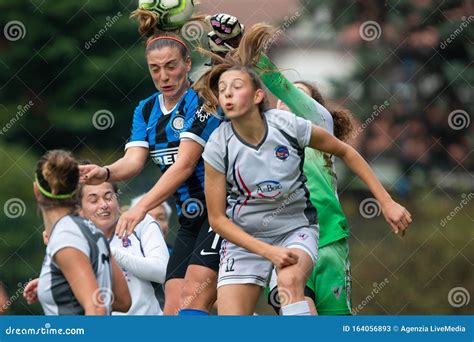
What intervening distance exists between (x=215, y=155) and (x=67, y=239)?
1042mm

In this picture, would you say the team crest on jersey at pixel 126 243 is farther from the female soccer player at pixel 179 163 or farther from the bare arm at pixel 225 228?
the bare arm at pixel 225 228

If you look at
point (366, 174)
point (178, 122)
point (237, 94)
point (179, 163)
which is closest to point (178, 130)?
point (178, 122)

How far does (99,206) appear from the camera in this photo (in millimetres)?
9125

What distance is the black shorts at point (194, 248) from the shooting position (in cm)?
812

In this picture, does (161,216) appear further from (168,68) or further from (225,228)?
(225,228)

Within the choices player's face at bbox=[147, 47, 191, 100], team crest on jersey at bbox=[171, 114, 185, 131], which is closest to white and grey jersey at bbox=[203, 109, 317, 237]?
team crest on jersey at bbox=[171, 114, 185, 131]

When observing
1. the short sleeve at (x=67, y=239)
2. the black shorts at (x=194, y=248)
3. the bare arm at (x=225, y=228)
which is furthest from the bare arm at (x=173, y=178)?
the short sleeve at (x=67, y=239)

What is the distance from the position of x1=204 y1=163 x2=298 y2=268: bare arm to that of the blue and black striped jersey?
1.92 ft

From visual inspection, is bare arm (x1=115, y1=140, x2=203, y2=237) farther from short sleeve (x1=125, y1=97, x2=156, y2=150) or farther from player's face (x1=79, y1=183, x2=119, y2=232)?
player's face (x1=79, y1=183, x2=119, y2=232)

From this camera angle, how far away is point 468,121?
43.6 ft

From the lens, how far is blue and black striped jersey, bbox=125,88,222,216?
8.29 metres

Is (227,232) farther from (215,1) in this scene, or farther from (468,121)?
(468,121)

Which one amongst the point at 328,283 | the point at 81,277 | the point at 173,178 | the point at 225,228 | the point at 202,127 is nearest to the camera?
the point at 81,277

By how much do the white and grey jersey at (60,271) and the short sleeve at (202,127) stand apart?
1.26 meters
